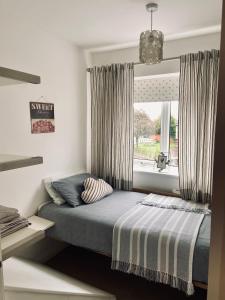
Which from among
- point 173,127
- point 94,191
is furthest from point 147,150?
point 94,191

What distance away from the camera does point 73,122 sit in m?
3.04

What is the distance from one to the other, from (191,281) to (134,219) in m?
0.64

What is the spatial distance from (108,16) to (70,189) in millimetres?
1700

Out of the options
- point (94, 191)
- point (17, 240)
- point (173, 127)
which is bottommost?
point (94, 191)

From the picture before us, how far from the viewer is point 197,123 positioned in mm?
2590

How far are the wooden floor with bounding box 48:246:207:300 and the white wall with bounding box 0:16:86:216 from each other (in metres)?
0.73

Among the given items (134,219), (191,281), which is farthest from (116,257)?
(191,281)

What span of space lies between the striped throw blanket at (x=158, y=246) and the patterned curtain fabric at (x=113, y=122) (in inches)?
34.8

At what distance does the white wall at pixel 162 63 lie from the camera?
2590 mm

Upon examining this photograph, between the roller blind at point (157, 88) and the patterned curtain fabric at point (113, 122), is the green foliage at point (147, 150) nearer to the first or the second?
the patterned curtain fabric at point (113, 122)

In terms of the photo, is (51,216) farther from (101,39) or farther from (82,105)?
(101,39)

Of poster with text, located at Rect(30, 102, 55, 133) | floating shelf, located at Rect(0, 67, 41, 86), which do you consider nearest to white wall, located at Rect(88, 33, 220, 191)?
poster with text, located at Rect(30, 102, 55, 133)

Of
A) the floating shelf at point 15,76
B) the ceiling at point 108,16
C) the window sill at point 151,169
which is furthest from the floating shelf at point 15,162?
the window sill at point 151,169

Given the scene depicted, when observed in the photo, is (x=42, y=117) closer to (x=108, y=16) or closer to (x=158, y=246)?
(x=108, y=16)
